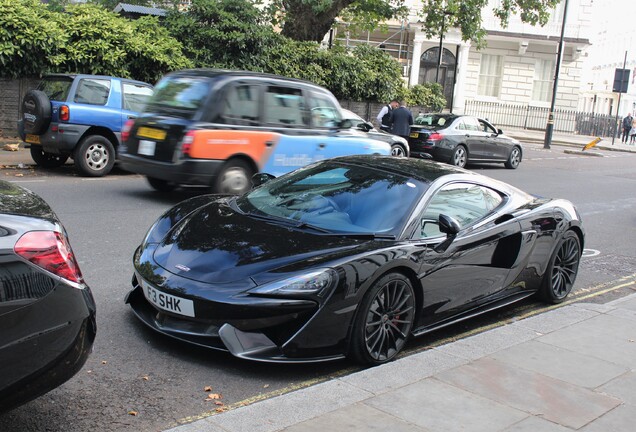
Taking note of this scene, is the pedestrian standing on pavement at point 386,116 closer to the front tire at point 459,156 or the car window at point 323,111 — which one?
the front tire at point 459,156

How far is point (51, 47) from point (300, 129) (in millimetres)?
7695

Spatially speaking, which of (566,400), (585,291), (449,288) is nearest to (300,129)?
(585,291)

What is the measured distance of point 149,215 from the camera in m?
9.27

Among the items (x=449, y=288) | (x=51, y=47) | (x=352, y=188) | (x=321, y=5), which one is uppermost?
(x=321, y=5)

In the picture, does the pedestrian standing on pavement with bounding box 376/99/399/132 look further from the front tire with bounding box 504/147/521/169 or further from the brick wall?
the brick wall

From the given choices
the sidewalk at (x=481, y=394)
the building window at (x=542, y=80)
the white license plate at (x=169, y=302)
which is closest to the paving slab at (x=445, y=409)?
the sidewalk at (x=481, y=394)

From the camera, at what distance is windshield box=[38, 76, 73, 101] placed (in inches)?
486

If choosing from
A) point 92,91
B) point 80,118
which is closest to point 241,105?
point 80,118

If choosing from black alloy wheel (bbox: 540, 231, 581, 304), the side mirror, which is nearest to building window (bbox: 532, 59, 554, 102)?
black alloy wheel (bbox: 540, 231, 581, 304)

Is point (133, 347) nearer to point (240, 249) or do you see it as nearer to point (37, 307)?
point (240, 249)

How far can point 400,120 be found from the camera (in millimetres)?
18984

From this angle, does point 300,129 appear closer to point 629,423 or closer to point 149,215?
point 149,215

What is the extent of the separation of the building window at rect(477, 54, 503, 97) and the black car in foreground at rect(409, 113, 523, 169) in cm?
2474

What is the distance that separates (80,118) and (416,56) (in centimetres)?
3181
